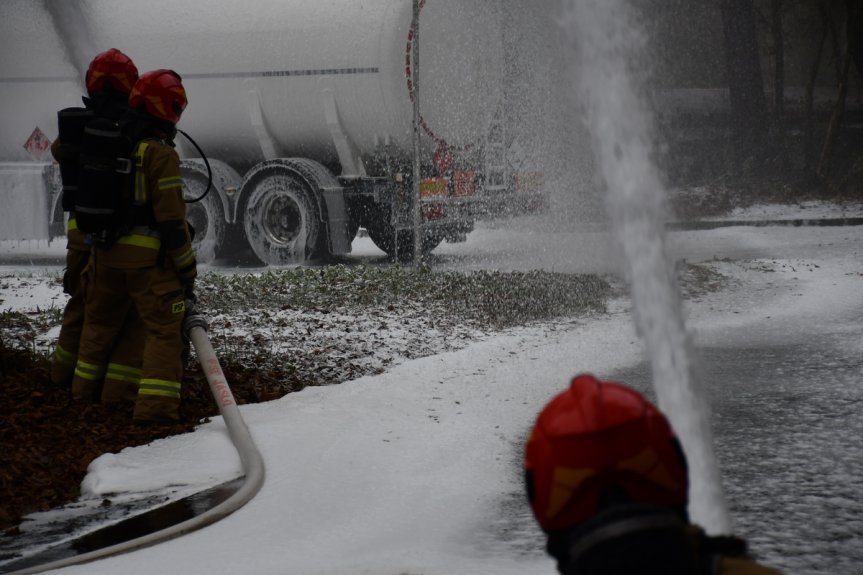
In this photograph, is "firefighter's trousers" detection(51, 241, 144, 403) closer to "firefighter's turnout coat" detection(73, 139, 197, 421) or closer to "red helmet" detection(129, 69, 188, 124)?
"firefighter's turnout coat" detection(73, 139, 197, 421)

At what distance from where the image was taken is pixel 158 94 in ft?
18.0

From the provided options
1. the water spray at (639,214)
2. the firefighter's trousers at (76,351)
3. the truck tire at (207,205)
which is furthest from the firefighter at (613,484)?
the truck tire at (207,205)

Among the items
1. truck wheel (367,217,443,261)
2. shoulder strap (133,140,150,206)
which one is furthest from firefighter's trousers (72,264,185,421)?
truck wheel (367,217,443,261)

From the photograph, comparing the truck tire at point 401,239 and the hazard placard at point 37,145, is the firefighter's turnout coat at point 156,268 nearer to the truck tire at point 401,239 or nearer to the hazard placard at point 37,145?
the truck tire at point 401,239

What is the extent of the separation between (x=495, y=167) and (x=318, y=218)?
245 centimetres

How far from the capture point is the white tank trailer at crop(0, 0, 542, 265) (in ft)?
41.8

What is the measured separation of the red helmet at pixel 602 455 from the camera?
1.48 m

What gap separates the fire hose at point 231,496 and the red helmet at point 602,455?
2.57m

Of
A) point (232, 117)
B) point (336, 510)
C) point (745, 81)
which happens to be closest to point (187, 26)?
point (232, 117)

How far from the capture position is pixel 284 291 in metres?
10.3

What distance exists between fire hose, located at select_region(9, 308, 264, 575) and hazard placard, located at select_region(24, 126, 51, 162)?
406 inches

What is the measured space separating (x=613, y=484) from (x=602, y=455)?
0.17ft

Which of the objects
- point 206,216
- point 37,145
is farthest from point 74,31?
point 206,216

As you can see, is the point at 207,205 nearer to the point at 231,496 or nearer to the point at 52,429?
the point at 52,429
